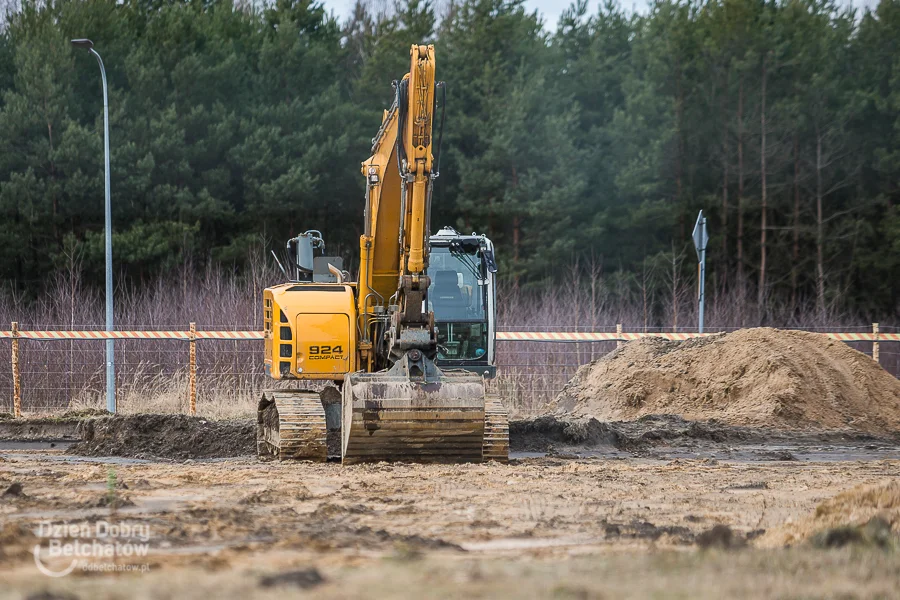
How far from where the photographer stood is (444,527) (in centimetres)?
699

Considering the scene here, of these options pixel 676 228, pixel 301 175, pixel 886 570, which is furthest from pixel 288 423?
pixel 676 228

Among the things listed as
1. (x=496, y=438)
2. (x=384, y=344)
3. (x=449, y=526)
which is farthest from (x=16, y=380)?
(x=449, y=526)

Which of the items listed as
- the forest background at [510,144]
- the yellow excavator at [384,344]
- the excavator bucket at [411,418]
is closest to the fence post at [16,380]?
the yellow excavator at [384,344]

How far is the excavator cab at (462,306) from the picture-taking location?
14383 mm

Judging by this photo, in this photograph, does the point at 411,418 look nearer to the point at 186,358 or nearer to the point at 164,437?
the point at 164,437

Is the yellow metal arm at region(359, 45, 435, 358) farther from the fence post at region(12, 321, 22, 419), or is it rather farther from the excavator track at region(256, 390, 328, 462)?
the fence post at region(12, 321, 22, 419)

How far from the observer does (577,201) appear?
34.0 metres

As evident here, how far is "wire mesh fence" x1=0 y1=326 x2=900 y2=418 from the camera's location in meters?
19.1

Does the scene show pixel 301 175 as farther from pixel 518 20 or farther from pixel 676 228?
pixel 676 228

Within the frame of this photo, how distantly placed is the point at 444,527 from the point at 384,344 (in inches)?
190

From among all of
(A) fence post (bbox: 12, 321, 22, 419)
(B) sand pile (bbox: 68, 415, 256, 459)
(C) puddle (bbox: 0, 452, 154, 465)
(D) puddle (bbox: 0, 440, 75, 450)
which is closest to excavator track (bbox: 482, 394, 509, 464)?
(B) sand pile (bbox: 68, 415, 256, 459)

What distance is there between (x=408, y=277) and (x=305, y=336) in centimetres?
143

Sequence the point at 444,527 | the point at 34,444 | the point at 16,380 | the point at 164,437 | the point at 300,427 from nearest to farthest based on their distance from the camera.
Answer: the point at 444,527 → the point at 300,427 → the point at 164,437 → the point at 34,444 → the point at 16,380

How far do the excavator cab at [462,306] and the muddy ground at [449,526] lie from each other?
249 cm
